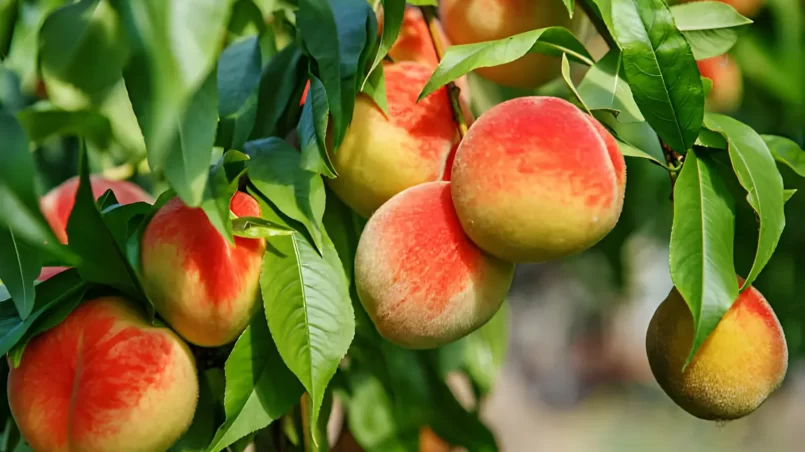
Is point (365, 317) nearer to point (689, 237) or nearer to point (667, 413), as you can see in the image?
point (689, 237)

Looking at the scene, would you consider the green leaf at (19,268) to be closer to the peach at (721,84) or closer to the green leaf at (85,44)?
the green leaf at (85,44)

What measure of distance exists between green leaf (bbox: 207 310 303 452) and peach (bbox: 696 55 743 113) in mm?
408

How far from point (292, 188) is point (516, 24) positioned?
0.18 m

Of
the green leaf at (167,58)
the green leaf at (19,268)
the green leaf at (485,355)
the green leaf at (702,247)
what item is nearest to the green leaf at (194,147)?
the green leaf at (167,58)

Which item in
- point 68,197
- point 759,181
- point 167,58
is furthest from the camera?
point 68,197

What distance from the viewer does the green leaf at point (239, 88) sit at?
1.64ft

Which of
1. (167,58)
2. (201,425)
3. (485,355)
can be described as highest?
(167,58)

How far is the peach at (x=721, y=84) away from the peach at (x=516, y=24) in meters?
0.20

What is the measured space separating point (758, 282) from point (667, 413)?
2121 millimetres

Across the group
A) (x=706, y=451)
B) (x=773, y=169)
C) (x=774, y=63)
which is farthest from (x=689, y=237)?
(x=706, y=451)

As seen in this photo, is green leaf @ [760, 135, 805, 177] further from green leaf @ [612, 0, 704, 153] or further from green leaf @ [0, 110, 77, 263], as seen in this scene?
green leaf @ [0, 110, 77, 263]

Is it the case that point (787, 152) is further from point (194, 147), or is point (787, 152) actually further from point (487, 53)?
point (194, 147)

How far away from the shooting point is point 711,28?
523 millimetres

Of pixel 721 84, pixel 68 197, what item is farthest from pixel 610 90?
pixel 68 197
